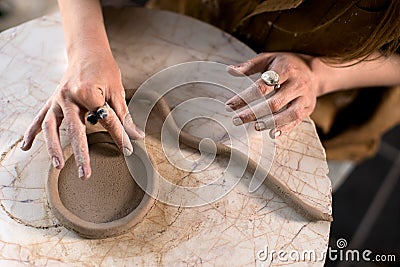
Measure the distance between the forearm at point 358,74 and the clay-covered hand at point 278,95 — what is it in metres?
0.04

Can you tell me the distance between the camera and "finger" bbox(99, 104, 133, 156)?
874 millimetres

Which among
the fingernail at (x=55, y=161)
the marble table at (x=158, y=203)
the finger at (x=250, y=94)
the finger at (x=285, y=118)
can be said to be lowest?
the marble table at (x=158, y=203)

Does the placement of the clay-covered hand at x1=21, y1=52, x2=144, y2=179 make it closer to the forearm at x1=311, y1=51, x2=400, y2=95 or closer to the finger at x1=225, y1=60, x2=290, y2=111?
the finger at x1=225, y1=60, x2=290, y2=111

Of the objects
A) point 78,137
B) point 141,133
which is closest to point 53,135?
point 78,137

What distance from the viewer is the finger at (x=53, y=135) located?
2.74 feet

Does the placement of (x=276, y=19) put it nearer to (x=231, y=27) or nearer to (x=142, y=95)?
(x=231, y=27)

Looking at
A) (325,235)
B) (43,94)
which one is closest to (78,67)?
(43,94)

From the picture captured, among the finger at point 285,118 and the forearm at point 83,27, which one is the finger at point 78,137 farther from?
the finger at point 285,118

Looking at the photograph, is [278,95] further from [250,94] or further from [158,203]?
[158,203]

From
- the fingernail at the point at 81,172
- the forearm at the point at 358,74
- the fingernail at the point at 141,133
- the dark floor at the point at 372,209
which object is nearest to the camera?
the fingernail at the point at 81,172

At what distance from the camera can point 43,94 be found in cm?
99

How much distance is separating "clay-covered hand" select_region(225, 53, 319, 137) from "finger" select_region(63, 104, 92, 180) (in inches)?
10.1

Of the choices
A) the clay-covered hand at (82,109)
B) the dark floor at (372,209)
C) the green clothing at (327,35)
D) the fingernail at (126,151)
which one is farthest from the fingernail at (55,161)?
the dark floor at (372,209)

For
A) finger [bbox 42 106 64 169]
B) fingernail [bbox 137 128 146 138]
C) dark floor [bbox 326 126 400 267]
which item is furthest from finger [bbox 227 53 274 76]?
dark floor [bbox 326 126 400 267]
